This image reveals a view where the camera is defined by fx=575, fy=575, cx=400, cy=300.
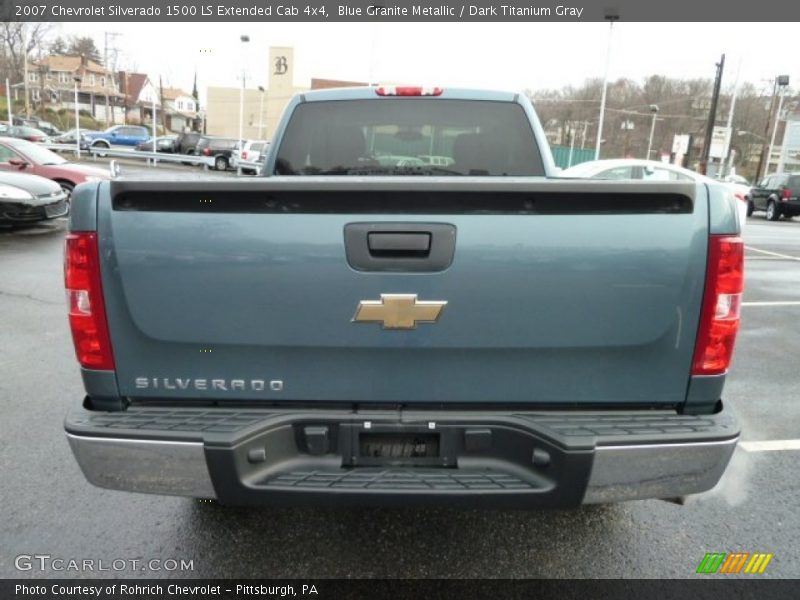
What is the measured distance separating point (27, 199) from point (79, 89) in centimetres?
7417

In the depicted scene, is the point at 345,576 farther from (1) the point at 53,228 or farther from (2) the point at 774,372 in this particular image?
(1) the point at 53,228

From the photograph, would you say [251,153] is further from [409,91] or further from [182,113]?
[182,113]

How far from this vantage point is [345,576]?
8.30 ft

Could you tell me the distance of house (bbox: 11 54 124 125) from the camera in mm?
73312

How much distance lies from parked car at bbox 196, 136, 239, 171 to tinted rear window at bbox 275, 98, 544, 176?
2927 cm

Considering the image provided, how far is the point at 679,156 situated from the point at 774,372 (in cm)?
3543

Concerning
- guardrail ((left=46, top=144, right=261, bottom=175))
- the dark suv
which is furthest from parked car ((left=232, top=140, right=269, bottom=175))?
the dark suv

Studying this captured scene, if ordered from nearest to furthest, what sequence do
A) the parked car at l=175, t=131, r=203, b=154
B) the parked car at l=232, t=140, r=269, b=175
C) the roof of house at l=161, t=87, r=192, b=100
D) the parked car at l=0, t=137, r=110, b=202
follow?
→ the parked car at l=0, t=137, r=110, b=202 → the parked car at l=232, t=140, r=269, b=175 → the parked car at l=175, t=131, r=203, b=154 → the roof of house at l=161, t=87, r=192, b=100

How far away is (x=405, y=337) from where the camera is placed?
2045mm

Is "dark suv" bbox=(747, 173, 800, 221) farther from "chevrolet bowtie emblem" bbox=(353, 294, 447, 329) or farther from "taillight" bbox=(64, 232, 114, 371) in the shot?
"taillight" bbox=(64, 232, 114, 371)

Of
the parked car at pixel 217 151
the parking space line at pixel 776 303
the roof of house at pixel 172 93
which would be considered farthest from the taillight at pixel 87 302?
the roof of house at pixel 172 93

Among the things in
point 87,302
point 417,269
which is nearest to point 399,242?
point 417,269

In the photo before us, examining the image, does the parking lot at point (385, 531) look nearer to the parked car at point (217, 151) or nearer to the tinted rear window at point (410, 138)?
the tinted rear window at point (410, 138)

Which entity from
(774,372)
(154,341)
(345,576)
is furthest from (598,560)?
(774,372)
